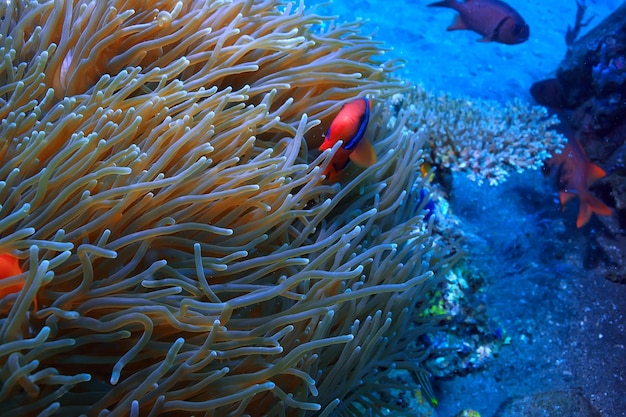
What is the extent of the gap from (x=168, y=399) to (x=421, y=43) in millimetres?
7656

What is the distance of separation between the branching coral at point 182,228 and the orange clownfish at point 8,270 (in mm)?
32

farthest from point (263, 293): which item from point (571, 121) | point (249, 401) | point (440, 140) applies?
point (571, 121)

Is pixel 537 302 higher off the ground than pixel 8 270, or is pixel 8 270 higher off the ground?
pixel 8 270

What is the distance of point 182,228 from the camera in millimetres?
1512

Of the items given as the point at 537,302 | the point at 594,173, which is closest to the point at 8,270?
the point at 537,302

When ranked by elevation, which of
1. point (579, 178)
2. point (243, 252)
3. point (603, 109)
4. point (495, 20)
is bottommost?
point (579, 178)

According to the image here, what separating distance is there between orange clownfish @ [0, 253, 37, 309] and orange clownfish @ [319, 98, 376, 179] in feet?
3.77

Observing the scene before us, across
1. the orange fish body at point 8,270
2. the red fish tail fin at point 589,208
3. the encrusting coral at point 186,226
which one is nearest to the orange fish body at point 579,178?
the red fish tail fin at point 589,208

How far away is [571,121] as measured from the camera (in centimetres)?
514

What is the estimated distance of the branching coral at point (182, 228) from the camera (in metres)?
1.34

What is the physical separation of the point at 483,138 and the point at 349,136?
8.30ft

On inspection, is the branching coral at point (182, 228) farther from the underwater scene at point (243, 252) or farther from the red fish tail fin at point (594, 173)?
the red fish tail fin at point (594, 173)

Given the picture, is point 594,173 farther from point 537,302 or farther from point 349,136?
point 349,136

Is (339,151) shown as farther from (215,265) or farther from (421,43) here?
(421,43)
